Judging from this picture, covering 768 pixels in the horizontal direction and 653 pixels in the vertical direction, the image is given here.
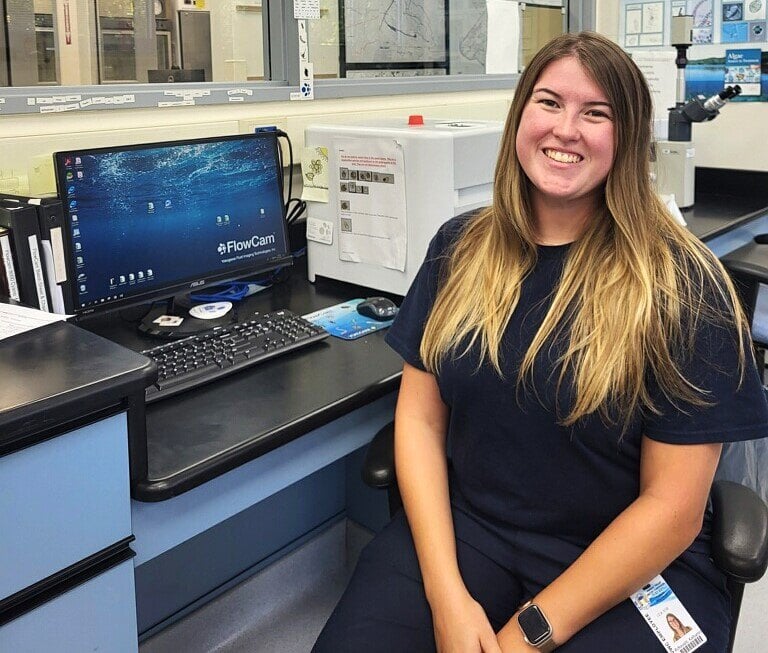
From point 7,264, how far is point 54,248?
0.35 feet

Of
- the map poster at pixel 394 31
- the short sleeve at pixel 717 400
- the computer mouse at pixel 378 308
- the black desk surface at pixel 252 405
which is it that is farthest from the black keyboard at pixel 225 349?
the map poster at pixel 394 31

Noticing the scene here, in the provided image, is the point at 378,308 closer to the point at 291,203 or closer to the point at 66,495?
the point at 291,203

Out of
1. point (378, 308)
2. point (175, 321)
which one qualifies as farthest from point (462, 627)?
point (175, 321)

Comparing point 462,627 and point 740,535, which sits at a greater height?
point 740,535

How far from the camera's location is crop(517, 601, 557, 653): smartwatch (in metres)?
1.07

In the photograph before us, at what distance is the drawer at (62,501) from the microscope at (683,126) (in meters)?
2.09

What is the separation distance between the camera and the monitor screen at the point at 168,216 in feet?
4.62

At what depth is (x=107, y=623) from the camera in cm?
105

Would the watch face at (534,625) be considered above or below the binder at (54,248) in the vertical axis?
below

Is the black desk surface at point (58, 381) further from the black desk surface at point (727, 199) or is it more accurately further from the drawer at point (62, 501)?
the black desk surface at point (727, 199)

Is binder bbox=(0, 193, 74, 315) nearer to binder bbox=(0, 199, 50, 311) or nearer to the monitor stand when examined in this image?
binder bbox=(0, 199, 50, 311)

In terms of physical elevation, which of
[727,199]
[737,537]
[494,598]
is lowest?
[494,598]

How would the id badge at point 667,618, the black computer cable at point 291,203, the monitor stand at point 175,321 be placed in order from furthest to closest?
the black computer cable at point 291,203 → the monitor stand at point 175,321 → the id badge at point 667,618

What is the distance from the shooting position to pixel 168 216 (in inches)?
60.7
